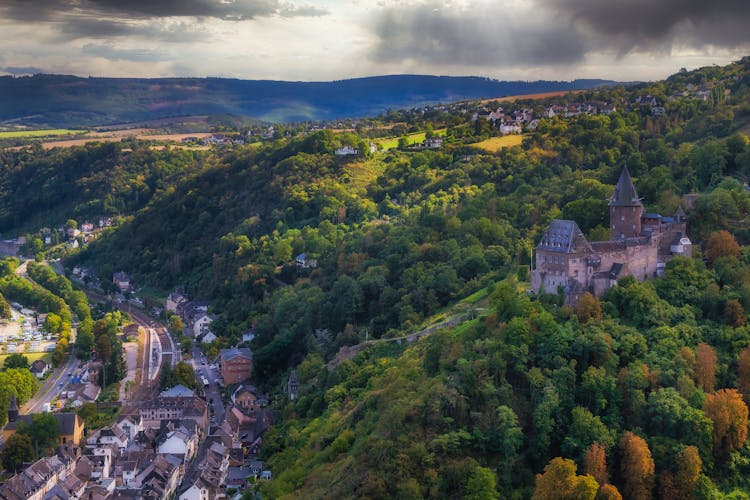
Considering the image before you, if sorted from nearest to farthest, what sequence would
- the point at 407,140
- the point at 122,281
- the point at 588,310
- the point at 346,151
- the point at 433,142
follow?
the point at 588,310 < the point at 122,281 < the point at 433,142 < the point at 346,151 < the point at 407,140

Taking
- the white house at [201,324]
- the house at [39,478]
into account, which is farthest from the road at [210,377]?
the house at [39,478]

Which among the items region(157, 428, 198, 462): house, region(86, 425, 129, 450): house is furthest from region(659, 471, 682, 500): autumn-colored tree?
region(86, 425, 129, 450): house

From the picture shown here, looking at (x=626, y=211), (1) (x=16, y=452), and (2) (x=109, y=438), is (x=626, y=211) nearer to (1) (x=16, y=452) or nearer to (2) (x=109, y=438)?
(2) (x=109, y=438)

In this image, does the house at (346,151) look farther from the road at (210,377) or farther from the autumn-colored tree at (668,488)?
the autumn-colored tree at (668,488)

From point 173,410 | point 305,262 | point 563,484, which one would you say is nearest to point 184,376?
point 173,410

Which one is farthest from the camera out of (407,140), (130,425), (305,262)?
(407,140)

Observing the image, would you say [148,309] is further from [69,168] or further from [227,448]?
[69,168]
